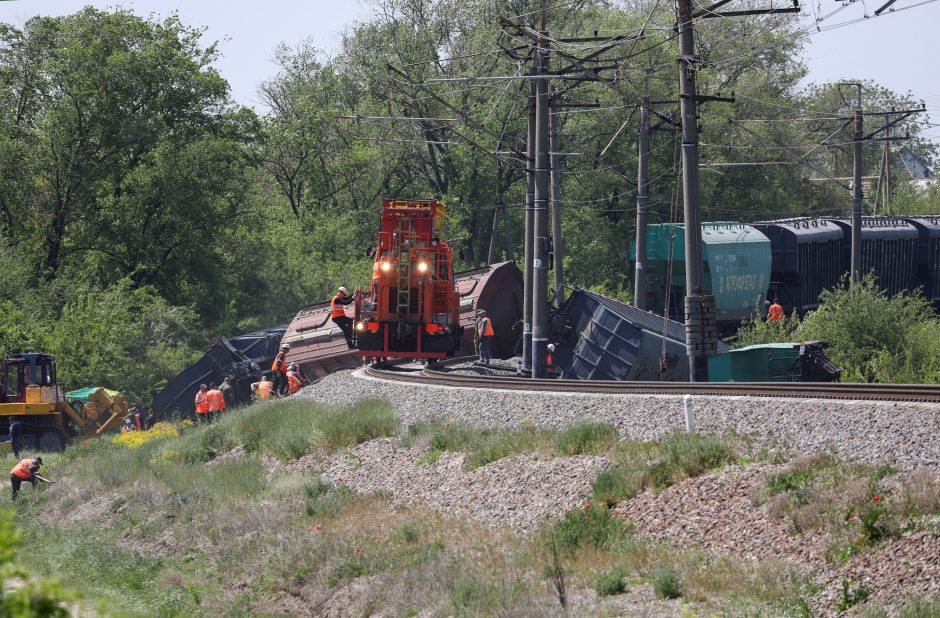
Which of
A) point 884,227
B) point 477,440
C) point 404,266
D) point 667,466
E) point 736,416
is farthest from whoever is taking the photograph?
point 884,227

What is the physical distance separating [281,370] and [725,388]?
58.6ft

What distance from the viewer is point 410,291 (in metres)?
30.7

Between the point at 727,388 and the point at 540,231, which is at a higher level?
the point at 540,231

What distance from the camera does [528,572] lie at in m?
12.2

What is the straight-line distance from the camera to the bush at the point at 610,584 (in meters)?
11.1

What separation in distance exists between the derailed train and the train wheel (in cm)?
1914

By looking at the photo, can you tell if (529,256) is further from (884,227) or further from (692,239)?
(884,227)

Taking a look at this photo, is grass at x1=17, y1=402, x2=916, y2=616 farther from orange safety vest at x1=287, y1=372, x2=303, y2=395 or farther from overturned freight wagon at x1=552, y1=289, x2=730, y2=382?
overturned freight wagon at x1=552, y1=289, x2=730, y2=382

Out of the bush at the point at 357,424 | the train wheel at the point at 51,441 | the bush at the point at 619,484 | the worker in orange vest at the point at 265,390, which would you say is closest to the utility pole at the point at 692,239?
the bush at the point at 357,424

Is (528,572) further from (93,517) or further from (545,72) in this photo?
(545,72)

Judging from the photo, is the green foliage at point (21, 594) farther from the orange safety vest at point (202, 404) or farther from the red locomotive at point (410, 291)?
the orange safety vest at point (202, 404)

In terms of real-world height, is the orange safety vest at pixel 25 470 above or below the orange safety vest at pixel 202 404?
below

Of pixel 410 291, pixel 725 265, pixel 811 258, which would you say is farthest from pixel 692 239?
pixel 811 258

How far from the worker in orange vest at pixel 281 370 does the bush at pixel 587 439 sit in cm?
1766
